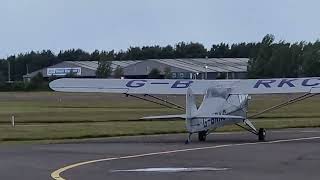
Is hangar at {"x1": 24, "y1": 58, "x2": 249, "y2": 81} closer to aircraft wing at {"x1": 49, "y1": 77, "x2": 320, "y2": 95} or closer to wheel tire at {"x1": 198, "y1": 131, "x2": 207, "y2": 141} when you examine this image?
aircraft wing at {"x1": 49, "y1": 77, "x2": 320, "y2": 95}

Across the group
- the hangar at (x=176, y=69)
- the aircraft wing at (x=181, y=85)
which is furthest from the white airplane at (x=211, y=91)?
the hangar at (x=176, y=69)

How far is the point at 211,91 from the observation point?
2780 cm

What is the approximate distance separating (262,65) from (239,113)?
405ft

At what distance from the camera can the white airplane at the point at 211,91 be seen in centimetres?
2556

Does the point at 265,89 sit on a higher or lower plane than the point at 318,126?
higher

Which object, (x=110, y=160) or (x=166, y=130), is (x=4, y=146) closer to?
(x=110, y=160)

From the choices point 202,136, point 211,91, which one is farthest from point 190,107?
point 211,91

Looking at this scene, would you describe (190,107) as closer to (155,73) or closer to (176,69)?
(155,73)

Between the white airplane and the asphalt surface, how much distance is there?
775 millimetres

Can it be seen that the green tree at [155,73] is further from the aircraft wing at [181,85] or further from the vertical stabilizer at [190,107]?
the vertical stabilizer at [190,107]

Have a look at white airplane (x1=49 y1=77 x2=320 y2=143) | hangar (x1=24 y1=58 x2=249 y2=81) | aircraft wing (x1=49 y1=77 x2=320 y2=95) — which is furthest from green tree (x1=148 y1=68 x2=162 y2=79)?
white airplane (x1=49 y1=77 x2=320 y2=143)

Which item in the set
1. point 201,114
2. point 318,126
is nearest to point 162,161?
point 201,114

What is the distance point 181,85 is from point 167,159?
462 inches

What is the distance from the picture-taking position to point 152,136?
30.6 meters
